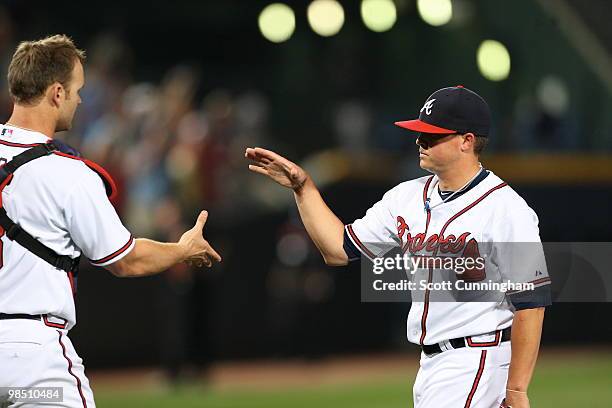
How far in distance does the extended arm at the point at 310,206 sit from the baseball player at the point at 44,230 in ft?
3.15

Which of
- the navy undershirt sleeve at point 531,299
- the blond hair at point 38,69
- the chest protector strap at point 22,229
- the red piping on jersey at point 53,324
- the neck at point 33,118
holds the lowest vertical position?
the red piping on jersey at point 53,324

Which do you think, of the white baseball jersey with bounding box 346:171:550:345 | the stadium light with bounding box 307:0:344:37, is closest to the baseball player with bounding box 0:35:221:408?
the white baseball jersey with bounding box 346:171:550:345

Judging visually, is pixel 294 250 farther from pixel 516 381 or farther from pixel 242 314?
pixel 516 381

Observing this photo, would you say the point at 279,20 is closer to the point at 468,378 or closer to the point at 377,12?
the point at 377,12

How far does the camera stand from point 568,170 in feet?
42.1

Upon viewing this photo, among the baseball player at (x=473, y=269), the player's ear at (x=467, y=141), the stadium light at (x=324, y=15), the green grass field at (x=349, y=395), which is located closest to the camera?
the baseball player at (x=473, y=269)

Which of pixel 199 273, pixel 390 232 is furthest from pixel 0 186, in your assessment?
pixel 199 273

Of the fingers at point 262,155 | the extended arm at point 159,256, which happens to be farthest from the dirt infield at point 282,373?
the extended arm at point 159,256

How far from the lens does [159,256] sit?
14.8 ft

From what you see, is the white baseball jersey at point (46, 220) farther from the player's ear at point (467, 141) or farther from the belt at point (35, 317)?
the player's ear at point (467, 141)

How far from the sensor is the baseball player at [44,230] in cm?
416

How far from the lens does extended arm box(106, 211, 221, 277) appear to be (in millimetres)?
4410

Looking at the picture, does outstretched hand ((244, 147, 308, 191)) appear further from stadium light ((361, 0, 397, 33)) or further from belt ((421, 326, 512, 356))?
stadium light ((361, 0, 397, 33))

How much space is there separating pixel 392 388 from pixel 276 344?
210 centimetres
